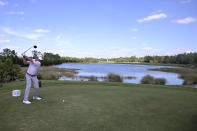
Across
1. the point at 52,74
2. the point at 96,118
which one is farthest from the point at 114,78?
the point at 96,118

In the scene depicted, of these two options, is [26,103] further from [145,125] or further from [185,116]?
[185,116]

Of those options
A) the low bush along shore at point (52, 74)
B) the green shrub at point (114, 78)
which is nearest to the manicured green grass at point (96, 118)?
the green shrub at point (114, 78)

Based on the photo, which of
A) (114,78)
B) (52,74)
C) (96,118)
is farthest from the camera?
(52,74)

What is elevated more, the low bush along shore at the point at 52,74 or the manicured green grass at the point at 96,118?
the manicured green grass at the point at 96,118

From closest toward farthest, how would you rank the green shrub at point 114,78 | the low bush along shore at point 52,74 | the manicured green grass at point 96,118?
the manicured green grass at point 96,118 < the green shrub at point 114,78 < the low bush along shore at point 52,74

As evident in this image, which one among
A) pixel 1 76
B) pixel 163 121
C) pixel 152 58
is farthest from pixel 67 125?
pixel 152 58

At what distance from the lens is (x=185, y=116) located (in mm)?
3955

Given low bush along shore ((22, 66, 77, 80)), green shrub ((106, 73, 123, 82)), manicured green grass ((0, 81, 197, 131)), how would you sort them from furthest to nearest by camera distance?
low bush along shore ((22, 66, 77, 80)) < green shrub ((106, 73, 123, 82)) < manicured green grass ((0, 81, 197, 131))

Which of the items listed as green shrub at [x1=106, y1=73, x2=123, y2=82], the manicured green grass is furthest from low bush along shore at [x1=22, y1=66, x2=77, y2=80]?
the manicured green grass

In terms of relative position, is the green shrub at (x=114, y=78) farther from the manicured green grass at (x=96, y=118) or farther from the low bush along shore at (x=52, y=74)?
the manicured green grass at (x=96, y=118)

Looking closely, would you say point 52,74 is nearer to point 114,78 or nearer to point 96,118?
point 114,78

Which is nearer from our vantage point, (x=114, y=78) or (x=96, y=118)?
(x=96, y=118)

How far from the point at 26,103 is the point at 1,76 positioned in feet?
39.8

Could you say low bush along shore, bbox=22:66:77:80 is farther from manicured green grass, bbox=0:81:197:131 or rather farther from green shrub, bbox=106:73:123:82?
manicured green grass, bbox=0:81:197:131
